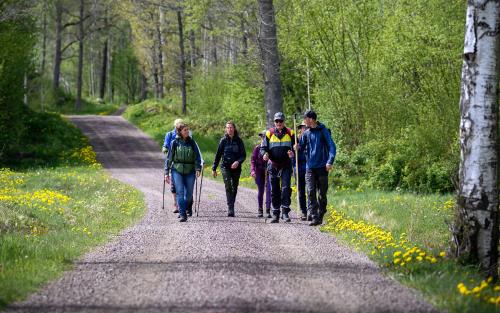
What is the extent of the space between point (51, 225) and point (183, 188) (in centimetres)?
269

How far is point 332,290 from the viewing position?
22.8 feet

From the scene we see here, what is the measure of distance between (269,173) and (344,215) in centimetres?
175

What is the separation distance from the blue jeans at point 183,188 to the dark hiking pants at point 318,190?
2534mm

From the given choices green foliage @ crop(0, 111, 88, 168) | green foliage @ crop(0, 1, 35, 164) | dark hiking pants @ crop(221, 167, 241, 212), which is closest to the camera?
dark hiking pants @ crop(221, 167, 241, 212)

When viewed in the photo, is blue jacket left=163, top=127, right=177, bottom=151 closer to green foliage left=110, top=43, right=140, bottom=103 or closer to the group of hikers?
the group of hikers

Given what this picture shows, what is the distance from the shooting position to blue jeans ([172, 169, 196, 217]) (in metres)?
13.1

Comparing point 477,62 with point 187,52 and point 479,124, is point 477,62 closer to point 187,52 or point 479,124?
point 479,124

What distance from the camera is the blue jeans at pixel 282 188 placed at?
43.6 ft

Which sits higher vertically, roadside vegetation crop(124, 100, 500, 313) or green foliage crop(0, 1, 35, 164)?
green foliage crop(0, 1, 35, 164)

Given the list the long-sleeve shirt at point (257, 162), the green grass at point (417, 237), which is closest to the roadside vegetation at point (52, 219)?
the long-sleeve shirt at point (257, 162)

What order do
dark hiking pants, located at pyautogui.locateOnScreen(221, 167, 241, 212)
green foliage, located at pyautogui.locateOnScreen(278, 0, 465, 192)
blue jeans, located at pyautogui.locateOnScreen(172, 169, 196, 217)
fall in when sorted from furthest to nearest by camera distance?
green foliage, located at pyautogui.locateOnScreen(278, 0, 465, 192), dark hiking pants, located at pyautogui.locateOnScreen(221, 167, 241, 212), blue jeans, located at pyautogui.locateOnScreen(172, 169, 196, 217)

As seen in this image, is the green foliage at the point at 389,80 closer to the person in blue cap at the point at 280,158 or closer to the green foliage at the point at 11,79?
the person in blue cap at the point at 280,158

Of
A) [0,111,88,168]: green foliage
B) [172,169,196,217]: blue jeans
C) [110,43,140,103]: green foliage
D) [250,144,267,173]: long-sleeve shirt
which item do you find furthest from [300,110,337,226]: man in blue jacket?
[110,43,140,103]: green foliage

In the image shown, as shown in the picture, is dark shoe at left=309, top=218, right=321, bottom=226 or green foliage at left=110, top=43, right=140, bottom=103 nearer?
dark shoe at left=309, top=218, right=321, bottom=226
